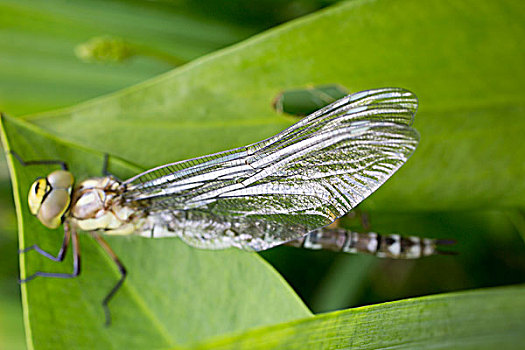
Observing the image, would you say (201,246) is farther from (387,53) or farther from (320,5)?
(320,5)

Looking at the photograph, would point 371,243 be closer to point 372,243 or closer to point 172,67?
point 372,243

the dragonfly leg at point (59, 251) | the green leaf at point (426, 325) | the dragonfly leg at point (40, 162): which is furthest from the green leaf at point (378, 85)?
the green leaf at point (426, 325)

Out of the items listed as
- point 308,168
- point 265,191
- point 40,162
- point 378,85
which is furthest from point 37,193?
point 378,85

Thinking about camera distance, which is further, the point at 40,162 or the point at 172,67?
the point at 172,67

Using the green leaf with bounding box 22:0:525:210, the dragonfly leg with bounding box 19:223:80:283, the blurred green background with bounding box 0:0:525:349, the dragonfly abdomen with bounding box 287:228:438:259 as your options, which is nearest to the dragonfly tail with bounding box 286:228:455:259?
the dragonfly abdomen with bounding box 287:228:438:259

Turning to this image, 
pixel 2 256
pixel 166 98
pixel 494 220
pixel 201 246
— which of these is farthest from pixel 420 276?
pixel 2 256

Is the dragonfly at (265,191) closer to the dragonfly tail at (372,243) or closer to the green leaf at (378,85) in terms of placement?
the dragonfly tail at (372,243)
